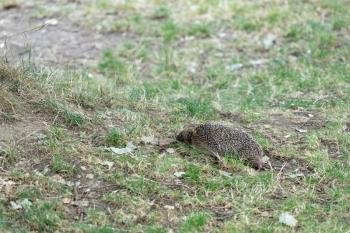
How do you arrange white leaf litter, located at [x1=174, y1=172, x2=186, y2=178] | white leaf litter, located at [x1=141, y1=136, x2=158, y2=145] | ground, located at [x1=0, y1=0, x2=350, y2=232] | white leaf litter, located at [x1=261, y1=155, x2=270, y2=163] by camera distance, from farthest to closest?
white leaf litter, located at [x1=141, y1=136, x2=158, y2=145] < white leaf litter, located at [x1=261, y1=155, x2=270, y2=163] < white leaf litter, located at [x1=174, y1=172, x2=186, y2=178] < ground, located at [x1=0, y1=0, x2=350, y2=232]

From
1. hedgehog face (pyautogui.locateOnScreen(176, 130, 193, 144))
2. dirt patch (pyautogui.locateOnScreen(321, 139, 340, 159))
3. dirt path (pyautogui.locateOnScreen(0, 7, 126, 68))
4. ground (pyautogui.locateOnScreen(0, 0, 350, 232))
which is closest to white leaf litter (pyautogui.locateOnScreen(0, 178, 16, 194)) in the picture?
ground (pyautogui.locateOnScreen(0, 0, 350, 232))

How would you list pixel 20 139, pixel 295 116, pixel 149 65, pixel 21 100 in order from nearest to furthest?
pixel 20 139 < pixel 21 100 < pixel 295 116 < pixel 149 65

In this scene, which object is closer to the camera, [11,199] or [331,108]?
[11,199]

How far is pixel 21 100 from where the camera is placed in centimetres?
493

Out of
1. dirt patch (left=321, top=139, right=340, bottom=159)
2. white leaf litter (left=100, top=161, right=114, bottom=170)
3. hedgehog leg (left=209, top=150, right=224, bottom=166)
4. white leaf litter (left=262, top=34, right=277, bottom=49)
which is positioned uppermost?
white leaf litter (left=100, top=161, right=114, bottom=170)

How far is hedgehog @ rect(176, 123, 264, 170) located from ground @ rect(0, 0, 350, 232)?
0.06 metres

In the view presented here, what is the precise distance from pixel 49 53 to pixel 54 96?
2623mm

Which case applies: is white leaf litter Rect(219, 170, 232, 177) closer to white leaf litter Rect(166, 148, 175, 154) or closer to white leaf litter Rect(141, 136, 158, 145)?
white leaf litter Rect(166, 148, 175, 154)

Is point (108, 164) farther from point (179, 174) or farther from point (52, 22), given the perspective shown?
point (52, 22)

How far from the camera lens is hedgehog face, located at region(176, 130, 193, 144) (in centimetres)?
487

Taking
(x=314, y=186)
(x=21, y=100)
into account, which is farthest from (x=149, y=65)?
(x=314, y=186)

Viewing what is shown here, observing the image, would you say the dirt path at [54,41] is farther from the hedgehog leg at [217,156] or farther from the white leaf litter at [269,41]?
the hedgehog leg at [217,156]

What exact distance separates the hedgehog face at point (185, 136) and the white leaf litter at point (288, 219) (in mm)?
1034

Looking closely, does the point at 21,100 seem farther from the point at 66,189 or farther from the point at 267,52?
the point at 267,52
